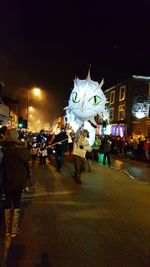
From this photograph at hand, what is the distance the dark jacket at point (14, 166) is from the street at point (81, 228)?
89 centimetres

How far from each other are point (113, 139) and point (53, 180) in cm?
1810

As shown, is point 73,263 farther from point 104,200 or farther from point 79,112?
point 79,112

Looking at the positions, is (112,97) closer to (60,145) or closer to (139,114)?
(139,114)

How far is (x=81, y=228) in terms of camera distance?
579cm

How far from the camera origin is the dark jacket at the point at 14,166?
5395 millimetres

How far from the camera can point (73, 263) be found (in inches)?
168

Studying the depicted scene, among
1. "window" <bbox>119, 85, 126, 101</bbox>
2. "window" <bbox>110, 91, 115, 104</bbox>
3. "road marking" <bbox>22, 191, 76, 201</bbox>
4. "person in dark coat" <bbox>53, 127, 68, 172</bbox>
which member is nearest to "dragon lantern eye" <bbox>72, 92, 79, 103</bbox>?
"person in dark coat" <bbox>53, 127, 68, 172</bbox>

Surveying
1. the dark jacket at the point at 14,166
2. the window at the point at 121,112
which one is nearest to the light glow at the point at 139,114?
the window at the point at 121,112

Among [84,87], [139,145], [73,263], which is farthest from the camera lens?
[139,145]

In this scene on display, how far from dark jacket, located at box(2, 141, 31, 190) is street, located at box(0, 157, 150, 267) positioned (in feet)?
2.93

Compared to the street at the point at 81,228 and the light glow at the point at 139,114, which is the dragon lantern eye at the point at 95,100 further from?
the light glow at the point at 139,114

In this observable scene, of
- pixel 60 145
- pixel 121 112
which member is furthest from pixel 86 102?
pixel 121 112

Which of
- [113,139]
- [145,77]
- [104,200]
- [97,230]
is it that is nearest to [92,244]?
[97,230]

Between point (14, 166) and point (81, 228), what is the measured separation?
1.70 m
